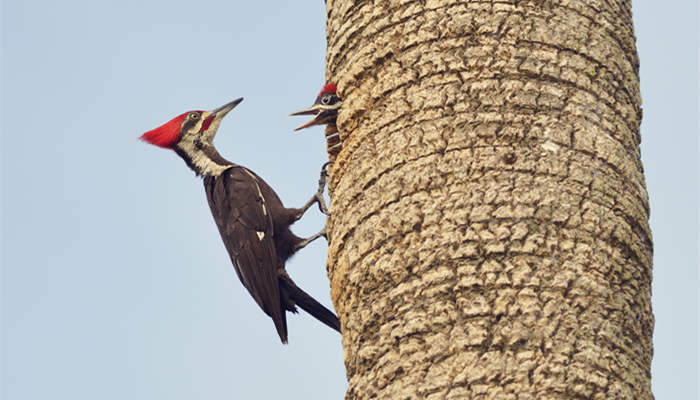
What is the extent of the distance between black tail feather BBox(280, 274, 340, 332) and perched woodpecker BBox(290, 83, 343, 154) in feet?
5.11

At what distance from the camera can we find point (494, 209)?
272cm

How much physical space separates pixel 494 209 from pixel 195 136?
3714mm

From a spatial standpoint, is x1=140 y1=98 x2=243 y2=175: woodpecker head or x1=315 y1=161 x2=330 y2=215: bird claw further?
x1=140 y1=98 x2=243 y2=175: woodpecker head

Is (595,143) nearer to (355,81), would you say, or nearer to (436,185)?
(436,185)

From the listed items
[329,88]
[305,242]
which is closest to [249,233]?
[305,242]

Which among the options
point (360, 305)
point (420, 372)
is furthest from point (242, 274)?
point (420, 372)

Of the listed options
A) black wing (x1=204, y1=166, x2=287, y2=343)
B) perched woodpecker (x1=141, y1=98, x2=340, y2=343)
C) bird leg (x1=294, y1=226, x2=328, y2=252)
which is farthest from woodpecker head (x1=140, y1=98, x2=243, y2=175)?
bird leg (x1=294, y1=226, x2=328, y2=252)

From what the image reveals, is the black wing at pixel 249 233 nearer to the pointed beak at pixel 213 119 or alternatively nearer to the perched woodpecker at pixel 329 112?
the pointed beak at pixel 213 119

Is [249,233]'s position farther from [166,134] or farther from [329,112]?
[329,112]

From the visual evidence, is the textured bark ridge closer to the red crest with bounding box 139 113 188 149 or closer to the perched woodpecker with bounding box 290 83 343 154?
the perched woodpecker with bounding box 290 83 343 154

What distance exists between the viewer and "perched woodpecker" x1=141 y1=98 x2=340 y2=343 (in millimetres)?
5344

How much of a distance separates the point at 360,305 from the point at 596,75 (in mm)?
1061

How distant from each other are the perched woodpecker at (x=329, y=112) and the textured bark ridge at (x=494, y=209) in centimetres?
45

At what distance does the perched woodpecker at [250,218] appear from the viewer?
5.34 metres
